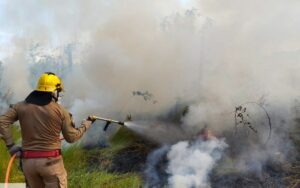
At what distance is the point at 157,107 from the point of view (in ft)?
36.5

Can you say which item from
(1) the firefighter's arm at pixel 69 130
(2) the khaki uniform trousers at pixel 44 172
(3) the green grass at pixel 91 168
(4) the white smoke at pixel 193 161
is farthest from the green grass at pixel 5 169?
(1) the firefighter's arm at pixel 69 130

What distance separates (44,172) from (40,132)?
403 mm

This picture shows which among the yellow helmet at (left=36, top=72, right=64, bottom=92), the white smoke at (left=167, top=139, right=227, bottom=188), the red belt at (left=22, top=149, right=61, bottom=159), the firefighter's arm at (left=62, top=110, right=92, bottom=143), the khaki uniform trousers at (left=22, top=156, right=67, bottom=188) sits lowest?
the white smoke at (left=167, top=139, right=227, bottom=188)

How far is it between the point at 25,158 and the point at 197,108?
5.97m

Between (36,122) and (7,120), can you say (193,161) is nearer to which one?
(36,122)

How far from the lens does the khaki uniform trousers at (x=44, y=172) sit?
4516 mm

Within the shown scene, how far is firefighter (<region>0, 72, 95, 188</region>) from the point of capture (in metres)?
4.53

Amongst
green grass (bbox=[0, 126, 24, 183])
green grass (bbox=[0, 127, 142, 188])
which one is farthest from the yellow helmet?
green grass (bbox=[0, 126, 24, 183])

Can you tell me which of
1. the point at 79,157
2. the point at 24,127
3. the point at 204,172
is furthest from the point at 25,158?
the point at 79,157

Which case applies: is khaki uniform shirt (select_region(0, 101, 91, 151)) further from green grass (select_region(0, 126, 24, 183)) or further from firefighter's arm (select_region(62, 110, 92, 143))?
green grass (select_region(0, 126, 24, 183))

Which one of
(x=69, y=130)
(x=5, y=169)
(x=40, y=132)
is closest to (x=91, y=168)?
(x=5, y=169)

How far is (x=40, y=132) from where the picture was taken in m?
4.55

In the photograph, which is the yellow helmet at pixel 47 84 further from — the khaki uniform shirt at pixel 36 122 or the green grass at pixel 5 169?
the green grass at pixel 5 169

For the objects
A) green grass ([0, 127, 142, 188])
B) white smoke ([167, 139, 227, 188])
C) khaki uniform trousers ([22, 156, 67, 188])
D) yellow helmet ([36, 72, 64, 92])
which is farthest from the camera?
green grass ([0, 127, 142, 188])
